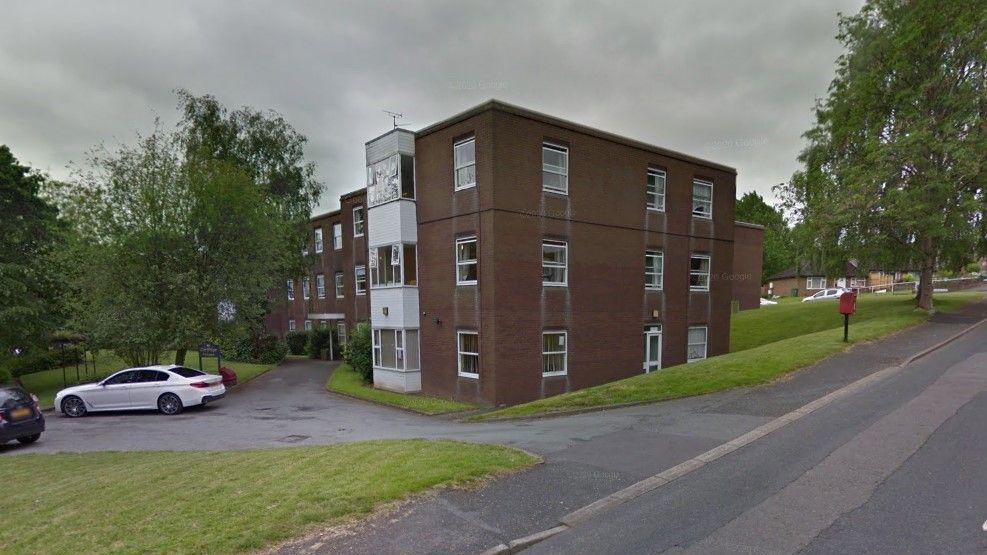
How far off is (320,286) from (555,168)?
76.8 feet

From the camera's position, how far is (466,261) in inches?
653

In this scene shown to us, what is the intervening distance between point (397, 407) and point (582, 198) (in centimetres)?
993

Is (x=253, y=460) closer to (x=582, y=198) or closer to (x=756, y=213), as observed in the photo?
(x=582, y=198)

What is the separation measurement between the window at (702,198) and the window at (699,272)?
1.89 metres

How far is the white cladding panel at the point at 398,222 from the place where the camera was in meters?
18.2

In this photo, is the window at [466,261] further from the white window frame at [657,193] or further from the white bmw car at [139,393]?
the white bmw car at [139,393]

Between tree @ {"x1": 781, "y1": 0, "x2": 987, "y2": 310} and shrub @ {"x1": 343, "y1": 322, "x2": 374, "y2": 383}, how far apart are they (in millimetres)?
21023

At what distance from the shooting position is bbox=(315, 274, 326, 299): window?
112ft

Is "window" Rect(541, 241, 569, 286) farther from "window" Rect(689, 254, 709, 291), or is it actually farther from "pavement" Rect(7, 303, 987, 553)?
"window" Rect(689, 254, 709, 291)

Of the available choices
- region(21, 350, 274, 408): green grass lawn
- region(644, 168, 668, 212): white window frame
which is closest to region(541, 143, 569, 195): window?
region(644, 168, 668, 212): white window frame

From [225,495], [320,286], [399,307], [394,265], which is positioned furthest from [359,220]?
[225,495]

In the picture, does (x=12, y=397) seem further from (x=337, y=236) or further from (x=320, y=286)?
(x=320, y=286)

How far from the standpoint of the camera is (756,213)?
63.4 meters

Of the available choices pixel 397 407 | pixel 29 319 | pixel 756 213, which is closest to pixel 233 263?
pixel 29 319
